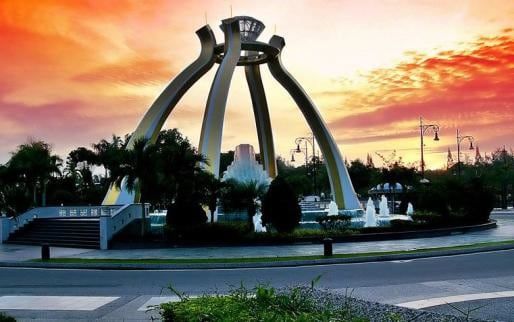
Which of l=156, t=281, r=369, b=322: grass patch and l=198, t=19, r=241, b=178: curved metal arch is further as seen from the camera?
l=198, t=19, r=241, b=178: curved metal arch

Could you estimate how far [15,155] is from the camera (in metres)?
48.5

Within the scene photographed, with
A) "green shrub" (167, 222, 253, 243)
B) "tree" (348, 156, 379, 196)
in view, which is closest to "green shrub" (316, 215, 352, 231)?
"green shrub" (167, 222, 253, 243)

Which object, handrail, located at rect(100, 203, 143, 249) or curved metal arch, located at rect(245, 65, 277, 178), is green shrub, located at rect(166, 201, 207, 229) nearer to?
handrail, located at rect(100, 203, 143, 249)

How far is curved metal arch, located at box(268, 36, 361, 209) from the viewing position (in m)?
41.2

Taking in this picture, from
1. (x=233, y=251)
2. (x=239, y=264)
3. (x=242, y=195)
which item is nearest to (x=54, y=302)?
(x=239, y=264)

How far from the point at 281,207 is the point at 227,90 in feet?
52.3

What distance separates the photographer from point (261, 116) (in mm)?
46656

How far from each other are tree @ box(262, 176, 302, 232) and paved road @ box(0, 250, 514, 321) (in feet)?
28.1

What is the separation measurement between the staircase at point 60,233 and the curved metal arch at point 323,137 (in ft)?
64.9

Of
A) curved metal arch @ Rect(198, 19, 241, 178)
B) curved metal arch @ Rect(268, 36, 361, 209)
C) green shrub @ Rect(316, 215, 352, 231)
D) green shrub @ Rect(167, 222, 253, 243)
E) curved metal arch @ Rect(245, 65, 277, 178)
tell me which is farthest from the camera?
curved metal arch @ Rect(245, 65, 277, 178)

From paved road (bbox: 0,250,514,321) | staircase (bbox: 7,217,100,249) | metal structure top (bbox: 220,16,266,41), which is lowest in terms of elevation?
paved road (bbox: 0,250,514,321)

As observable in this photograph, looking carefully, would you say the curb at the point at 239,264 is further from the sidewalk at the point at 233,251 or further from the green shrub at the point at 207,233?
the green shrub at the point at 207,233

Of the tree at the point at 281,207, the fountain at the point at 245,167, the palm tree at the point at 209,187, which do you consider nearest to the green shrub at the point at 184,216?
the palm tree at the point at 209,187

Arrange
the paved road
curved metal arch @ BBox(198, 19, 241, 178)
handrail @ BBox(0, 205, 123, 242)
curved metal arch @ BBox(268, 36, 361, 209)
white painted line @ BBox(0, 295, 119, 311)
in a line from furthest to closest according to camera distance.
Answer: curved metal arch @ BBox(268, 36, 361, 209) → curved metal arch @ BBox(198, 19, 241, 178) → handrail @ BBox(0, 205, 123, 242) → white painted line @ BBox(0, 295, 119, 311) → the paved road
